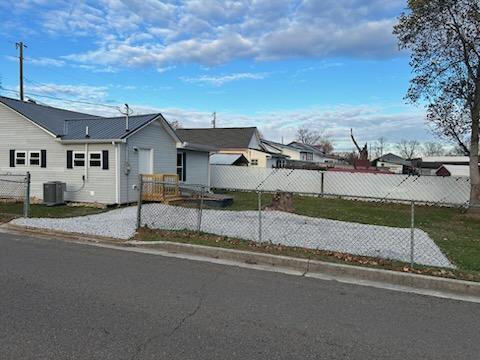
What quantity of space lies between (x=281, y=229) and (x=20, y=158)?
1320cm

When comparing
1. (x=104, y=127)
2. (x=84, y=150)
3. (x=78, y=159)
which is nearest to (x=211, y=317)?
(x=84, y=150)

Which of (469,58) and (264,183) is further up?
(469,58)

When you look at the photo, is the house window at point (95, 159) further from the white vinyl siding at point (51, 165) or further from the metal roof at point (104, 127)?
the metal roof at point (104, 127)

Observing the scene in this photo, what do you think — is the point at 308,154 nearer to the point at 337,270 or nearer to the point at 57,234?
the point at 57,234

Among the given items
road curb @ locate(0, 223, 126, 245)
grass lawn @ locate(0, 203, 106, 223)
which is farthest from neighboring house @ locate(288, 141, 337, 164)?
road curb @ locate(0, 223, 126, 245)

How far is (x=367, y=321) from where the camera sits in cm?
492

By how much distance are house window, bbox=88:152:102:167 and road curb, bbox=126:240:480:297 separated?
30.4ft

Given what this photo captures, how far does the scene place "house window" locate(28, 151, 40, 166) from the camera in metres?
18.4

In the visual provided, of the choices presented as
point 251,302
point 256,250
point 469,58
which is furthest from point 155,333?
point 469,58

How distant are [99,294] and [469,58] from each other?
17.9 metres

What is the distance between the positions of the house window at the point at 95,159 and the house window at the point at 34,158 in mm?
2756

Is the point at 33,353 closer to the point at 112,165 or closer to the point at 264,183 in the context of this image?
the point at 112,165

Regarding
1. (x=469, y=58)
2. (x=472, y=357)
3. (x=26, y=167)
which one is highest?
(x=469, y=58)

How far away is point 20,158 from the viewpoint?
18812 mm
